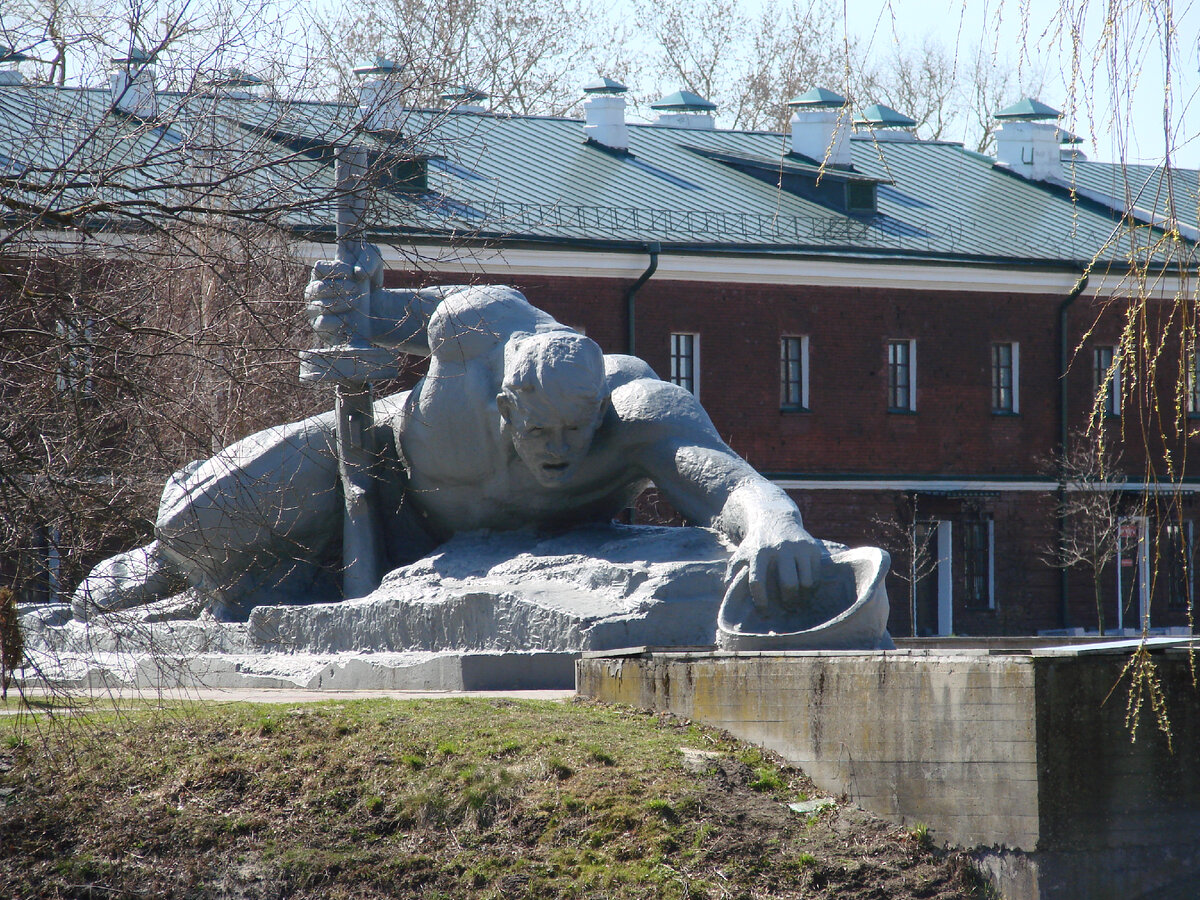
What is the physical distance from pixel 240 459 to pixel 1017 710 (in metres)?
5.88

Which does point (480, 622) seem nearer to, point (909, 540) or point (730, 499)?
point (730, 499)

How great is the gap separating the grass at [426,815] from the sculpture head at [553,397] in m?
2.08

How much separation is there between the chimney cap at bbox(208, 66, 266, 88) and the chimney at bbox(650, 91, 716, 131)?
25.3 m

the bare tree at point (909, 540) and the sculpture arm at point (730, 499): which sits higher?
the sculpture arm at point (730, 499)

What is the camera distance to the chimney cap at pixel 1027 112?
32438 millimetres

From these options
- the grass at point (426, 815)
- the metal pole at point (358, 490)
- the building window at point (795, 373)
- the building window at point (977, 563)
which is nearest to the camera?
the grass at point (426, 815)

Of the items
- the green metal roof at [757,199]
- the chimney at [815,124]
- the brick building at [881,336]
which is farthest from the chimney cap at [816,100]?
the brick building at [881,336]

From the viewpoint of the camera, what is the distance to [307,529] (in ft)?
34.3

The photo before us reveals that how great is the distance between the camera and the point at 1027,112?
106 ft

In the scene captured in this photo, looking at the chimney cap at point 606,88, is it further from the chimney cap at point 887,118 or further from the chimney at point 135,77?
the chimney at point 135,77

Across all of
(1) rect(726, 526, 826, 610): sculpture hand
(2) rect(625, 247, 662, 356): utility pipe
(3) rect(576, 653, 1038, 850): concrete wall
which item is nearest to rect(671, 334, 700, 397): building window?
(2) rect(625, 247, 662, 356): utility pipe

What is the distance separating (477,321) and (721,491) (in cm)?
181

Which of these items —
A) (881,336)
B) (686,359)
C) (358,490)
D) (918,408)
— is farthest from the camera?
(918,408)

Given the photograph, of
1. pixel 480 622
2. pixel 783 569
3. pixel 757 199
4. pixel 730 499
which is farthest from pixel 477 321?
pixel 757 199
